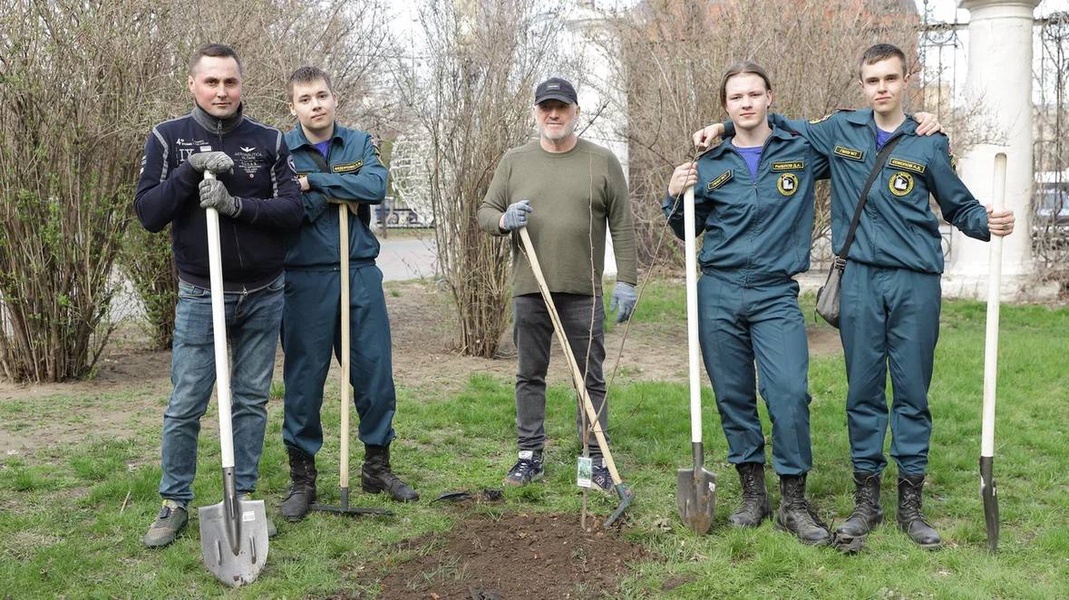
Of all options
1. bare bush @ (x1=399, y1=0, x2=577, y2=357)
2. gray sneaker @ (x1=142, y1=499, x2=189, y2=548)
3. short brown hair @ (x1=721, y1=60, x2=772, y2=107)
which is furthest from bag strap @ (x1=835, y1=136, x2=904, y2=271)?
bare bush @ (x1=399, y1=0, x2=577, y2=357)

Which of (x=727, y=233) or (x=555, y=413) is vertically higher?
(x=727, y=233)

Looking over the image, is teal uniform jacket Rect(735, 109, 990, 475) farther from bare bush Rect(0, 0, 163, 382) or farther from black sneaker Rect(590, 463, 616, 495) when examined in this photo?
bare bush Rect(0, 0, 163, 382)

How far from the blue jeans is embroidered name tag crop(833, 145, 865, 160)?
2429 millimetres

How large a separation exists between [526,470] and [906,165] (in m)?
2.30

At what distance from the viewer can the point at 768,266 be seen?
426 cm

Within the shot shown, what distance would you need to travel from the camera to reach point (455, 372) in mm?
7988

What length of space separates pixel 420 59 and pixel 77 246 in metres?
3.01

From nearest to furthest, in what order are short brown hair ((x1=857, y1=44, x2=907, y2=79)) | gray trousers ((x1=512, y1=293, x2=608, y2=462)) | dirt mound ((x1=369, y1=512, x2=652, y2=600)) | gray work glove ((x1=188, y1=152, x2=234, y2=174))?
dirt mound ((x1=369, y1=512, x2=652, y2=600)) < gray work glove ((x1=188, y1=152, x2=234, y2=174)) < short brown hair ((x1=857, y1=44, x2=907, y2=79)) < gray trousers ((x1=512, y1=293, x2=608, y2=462))

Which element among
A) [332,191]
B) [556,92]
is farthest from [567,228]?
[332,191]

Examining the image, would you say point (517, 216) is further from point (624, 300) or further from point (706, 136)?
point (706, 136)

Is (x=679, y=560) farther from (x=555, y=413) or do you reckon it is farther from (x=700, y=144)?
(x=555, y=413)

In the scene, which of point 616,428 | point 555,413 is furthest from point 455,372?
point 616,428

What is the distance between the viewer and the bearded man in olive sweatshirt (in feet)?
15.9

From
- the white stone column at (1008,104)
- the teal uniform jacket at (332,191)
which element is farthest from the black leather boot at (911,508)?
the white stone column at (1008,104)
